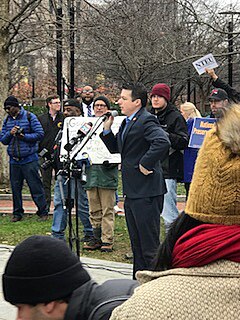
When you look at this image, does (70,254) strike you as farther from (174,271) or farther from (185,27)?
(185,27)

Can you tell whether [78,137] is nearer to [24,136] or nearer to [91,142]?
[91,142]

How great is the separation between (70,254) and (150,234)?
13.4ft

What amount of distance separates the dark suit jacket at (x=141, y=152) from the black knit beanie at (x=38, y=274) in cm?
404

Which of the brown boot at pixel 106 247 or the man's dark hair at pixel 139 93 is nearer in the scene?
the man's dark hair at pixel 139 93

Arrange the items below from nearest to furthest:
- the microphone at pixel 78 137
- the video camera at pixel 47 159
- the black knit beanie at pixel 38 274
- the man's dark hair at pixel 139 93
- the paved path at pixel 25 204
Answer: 1. the black knit beanie at pixel 38 274
2. the man's dark hair at pixel 139 93
3. the microphone at pixel 78 137
4. the video camera at pixel 47 159
5. the paved path at pixel 25 204

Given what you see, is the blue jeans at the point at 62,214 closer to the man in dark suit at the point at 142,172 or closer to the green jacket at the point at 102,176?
the green jacket at the point at 102,176

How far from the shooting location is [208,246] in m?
1.73

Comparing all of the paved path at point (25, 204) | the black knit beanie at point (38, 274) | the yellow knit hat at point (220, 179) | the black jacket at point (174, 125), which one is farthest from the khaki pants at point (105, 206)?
the yellow knit hat at point (220, 179)

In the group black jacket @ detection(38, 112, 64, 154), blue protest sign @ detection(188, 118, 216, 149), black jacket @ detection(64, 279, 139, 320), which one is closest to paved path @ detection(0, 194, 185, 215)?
black jacket @ detection(38, 112, 64, 154)

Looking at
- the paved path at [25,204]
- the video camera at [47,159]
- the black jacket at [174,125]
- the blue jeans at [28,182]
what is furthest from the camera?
the paved path at [25,204]

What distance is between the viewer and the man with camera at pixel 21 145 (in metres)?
10.0

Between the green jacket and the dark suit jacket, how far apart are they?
1663 mm

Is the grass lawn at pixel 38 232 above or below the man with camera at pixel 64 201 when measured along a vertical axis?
below

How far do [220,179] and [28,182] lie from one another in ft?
28.8
